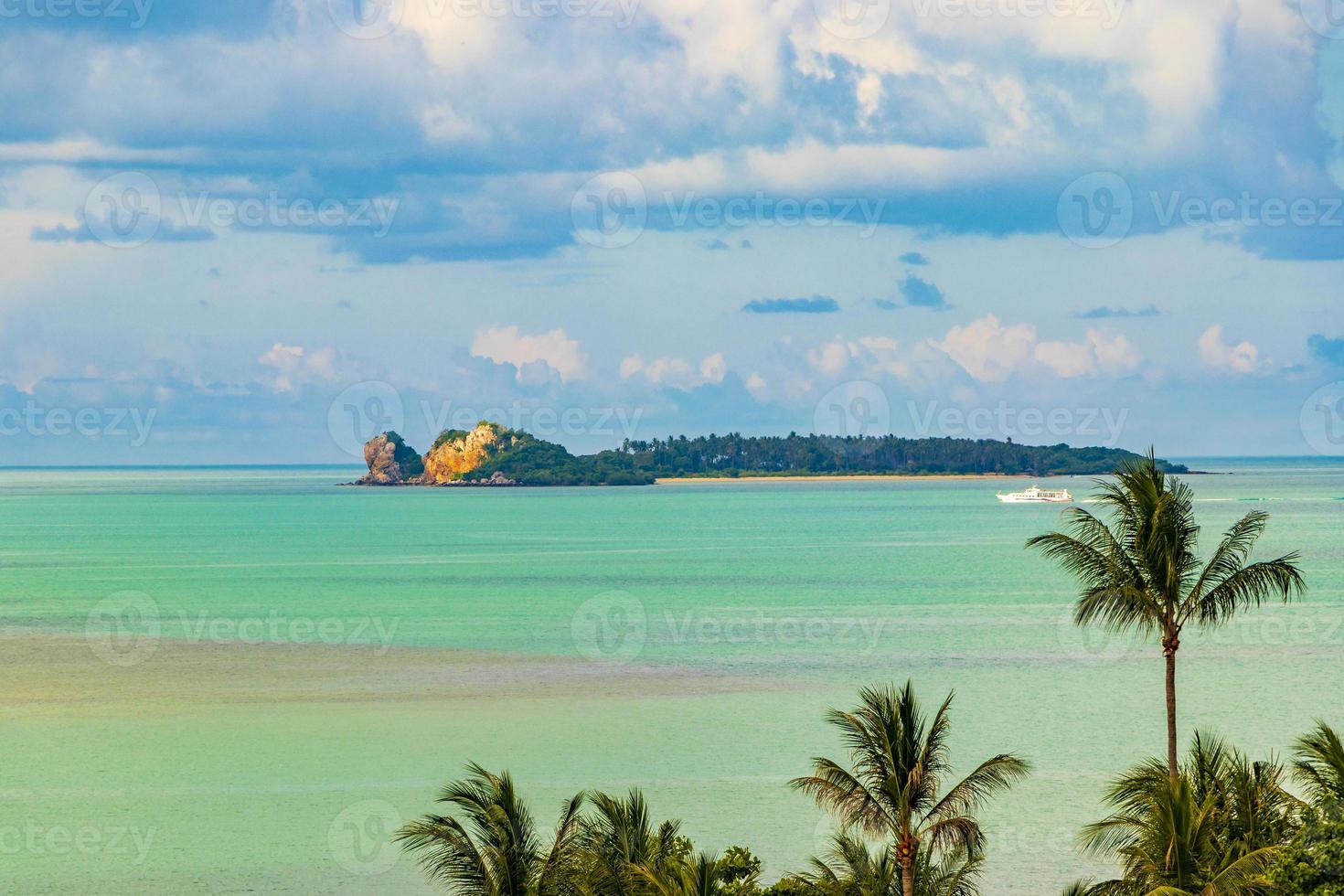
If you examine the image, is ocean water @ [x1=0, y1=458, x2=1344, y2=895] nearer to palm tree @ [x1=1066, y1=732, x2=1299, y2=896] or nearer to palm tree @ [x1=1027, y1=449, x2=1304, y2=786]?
palm tree @ [x1=1066, y1=732, x2=1299, y2=896]

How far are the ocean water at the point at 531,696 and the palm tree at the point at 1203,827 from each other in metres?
8.95

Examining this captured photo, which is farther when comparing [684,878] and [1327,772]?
[1327,772]

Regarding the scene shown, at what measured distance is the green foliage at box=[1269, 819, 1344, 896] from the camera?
1952 centimetres

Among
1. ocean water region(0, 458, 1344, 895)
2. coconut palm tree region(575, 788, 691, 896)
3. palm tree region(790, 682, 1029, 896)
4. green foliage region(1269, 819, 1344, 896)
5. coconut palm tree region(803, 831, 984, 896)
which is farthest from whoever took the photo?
ocean water region(0, 458, 1344, 895)

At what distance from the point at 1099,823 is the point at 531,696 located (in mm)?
35144

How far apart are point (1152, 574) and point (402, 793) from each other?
24.2 m

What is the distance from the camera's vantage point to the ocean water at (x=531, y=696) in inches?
1452

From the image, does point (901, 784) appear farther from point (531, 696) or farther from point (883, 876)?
point (531, 696)

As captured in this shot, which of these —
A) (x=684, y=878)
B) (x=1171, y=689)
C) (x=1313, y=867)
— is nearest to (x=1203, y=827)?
(x=1313, y=867)

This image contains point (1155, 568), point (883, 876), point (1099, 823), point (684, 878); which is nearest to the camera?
point (684, 878)

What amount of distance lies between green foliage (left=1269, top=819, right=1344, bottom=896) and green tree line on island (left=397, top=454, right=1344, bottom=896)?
2 centimetres

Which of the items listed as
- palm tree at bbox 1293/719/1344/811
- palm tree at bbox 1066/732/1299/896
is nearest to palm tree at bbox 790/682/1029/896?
palm tree at bbox 1066/732/1299/896

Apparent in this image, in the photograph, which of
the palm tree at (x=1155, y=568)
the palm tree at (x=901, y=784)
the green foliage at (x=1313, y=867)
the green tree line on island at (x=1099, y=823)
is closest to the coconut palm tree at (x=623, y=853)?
the green tree line on island at (x=1099, y=823)

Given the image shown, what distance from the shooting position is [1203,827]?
21234 millimetres
